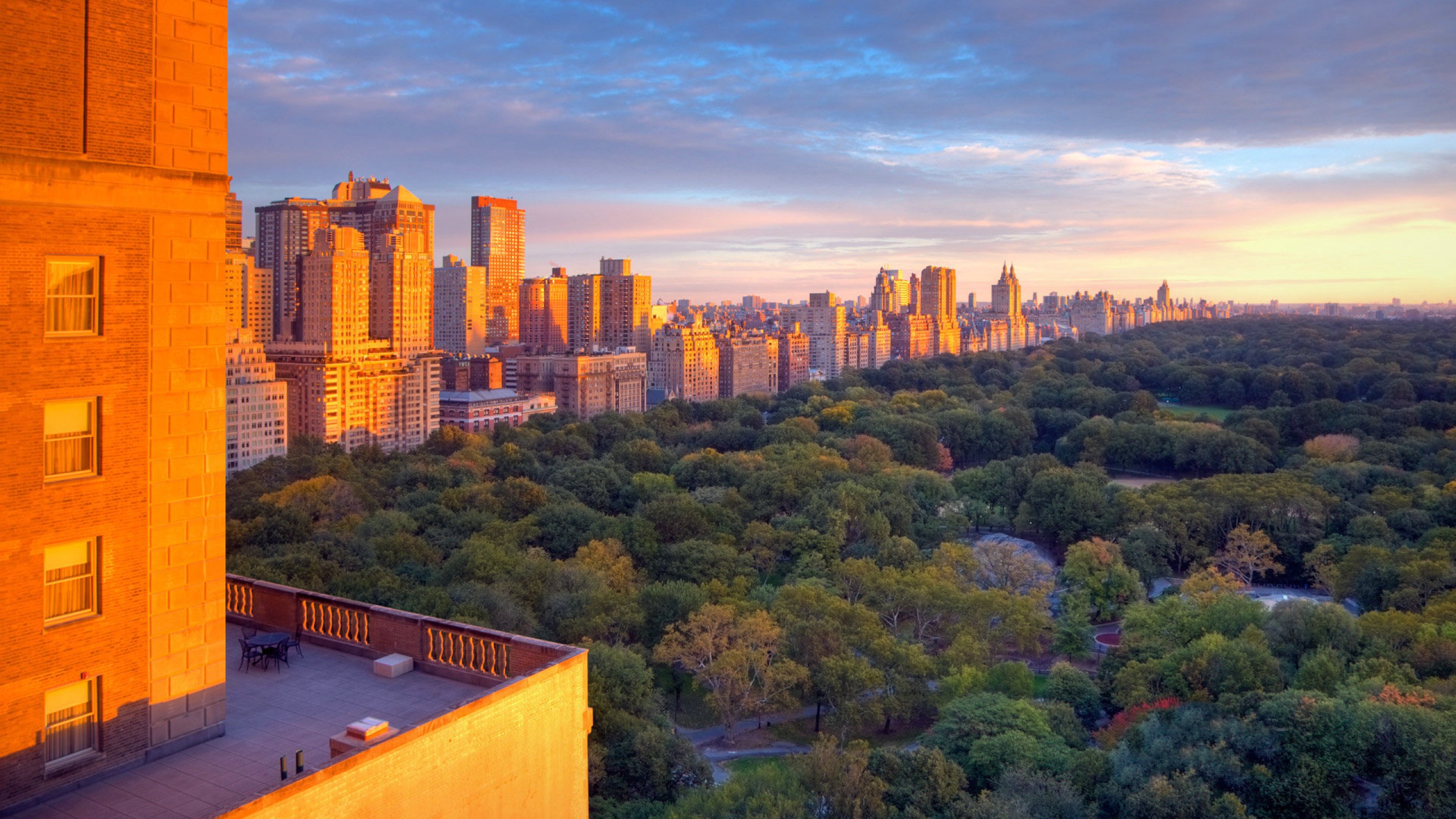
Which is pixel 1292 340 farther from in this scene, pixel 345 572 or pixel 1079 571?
pixel 345 572

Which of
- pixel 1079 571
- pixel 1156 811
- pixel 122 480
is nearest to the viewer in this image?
pixel 122 480

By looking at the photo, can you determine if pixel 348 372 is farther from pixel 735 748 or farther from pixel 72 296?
pixel 72 296

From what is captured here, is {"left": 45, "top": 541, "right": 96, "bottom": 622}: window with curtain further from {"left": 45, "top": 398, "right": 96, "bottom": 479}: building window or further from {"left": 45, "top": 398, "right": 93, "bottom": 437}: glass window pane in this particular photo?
{"left": 45, "top": 398, "right": 93, "bottom": 437}: glass window pane

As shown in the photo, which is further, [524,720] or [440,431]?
[440,431]

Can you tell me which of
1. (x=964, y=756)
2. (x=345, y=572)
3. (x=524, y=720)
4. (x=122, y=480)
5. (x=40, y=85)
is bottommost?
(x=964, y=756)

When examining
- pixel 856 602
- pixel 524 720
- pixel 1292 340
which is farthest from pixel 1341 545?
pixel 1292 340

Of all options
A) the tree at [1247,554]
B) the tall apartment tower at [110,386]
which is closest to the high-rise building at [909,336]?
the tree at [1247,554]

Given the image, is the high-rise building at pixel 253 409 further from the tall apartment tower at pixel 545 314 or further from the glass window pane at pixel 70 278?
the glass window pane at pixel 70 278
